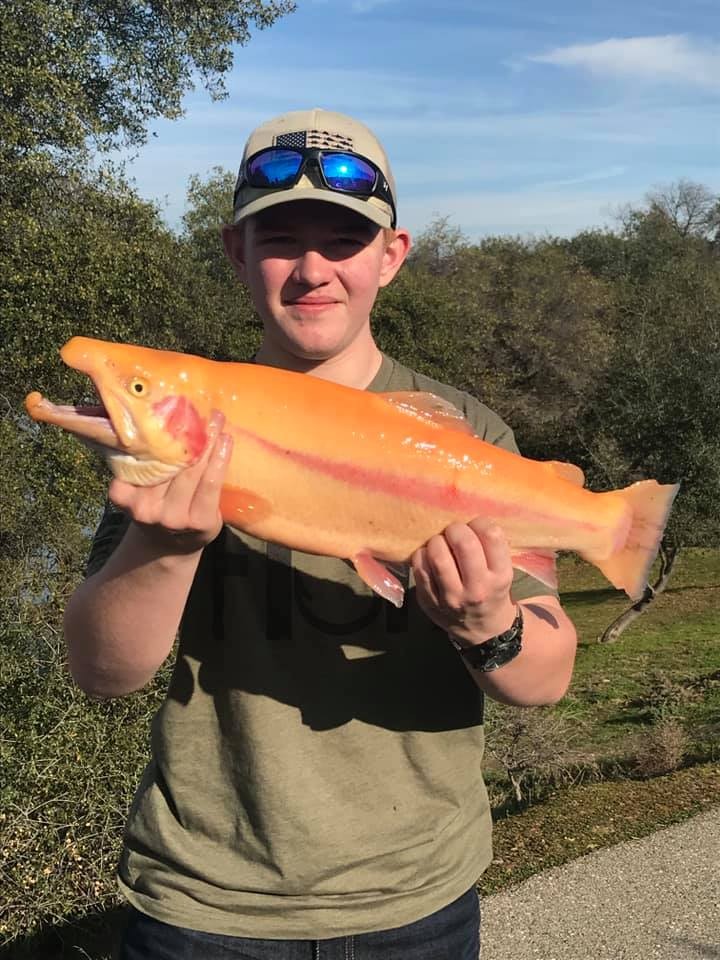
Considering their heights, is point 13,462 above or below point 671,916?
above

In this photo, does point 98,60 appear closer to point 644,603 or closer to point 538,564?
point 538,564

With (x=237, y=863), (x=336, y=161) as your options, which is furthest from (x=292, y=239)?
(x=237, y=863)

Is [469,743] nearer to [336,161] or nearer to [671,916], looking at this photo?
[336,161]

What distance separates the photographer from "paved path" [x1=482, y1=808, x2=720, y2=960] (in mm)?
5250

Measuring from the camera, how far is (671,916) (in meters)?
5.54

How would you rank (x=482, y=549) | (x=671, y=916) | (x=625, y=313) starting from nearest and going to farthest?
(x=482, y=549) → (x=671, y=916) → (x=625, y=313)

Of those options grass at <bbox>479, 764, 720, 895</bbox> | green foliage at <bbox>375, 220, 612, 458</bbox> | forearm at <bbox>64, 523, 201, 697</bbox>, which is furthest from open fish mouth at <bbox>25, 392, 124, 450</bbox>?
green foliage at <bbox>375, 220, 612, 458</bbox>

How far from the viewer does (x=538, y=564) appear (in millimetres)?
2295

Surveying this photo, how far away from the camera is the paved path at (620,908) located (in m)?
5.25

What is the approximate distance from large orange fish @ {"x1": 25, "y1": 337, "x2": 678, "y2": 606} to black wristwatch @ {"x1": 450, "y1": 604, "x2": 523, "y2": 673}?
219 mm

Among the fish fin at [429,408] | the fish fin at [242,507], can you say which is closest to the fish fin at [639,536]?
the fish fin at [429,408]

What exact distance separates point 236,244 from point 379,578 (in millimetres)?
1075

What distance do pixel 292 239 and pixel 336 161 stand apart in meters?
0.24

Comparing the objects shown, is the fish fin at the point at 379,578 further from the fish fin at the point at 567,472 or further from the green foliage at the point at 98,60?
the green foliage at the point at 98,60
